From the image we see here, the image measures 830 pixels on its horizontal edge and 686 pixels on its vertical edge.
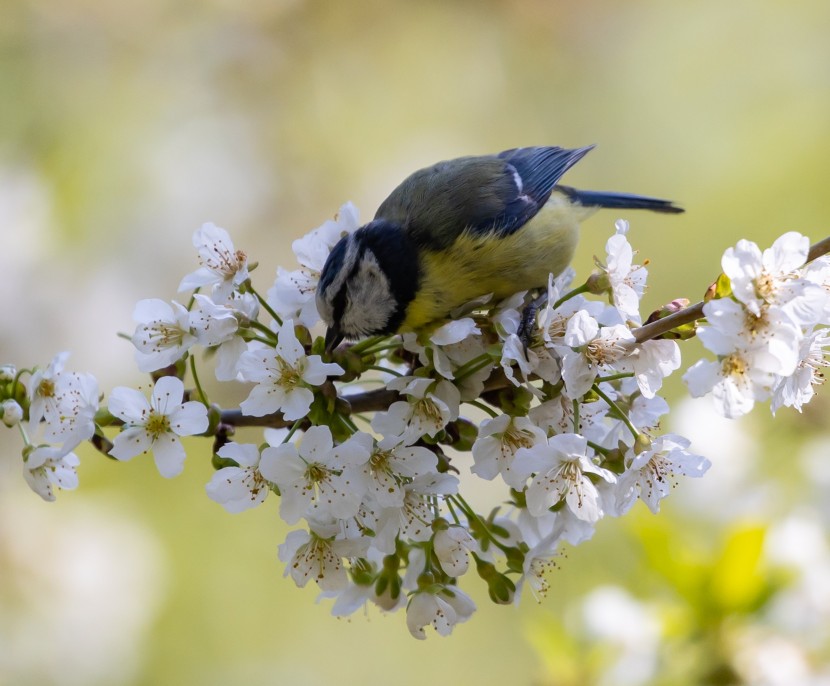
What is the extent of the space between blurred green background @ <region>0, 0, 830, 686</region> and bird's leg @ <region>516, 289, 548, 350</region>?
2.42ft

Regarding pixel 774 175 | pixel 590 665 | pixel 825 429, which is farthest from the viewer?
pixel 774 175

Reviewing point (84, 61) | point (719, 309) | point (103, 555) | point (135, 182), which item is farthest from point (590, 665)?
point (84, 61)

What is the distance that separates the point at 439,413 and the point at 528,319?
0.35m

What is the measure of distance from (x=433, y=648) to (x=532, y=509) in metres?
3.34

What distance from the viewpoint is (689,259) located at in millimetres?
4582

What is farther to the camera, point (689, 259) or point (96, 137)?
point (689, 259)

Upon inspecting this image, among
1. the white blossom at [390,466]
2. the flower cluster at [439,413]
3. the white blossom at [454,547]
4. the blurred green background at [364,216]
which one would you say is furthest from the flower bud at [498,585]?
the blurred green background at [364,216]

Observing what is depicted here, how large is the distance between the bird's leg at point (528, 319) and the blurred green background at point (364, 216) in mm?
738

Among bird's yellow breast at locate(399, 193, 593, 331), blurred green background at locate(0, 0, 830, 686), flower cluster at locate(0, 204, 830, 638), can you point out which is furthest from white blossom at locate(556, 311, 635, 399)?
blurred green background at locate(0, 0, 830, 686)

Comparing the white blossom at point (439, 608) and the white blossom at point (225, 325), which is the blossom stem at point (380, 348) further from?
the white blossom at point (439, 608)

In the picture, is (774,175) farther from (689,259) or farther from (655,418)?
(655,418)

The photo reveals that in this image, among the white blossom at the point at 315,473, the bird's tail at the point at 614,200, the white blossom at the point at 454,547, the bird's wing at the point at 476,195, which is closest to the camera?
the white blossom at the point at 315,473

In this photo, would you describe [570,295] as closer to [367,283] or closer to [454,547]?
[454,547]

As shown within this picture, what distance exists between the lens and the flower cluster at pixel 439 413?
3.97 feet
